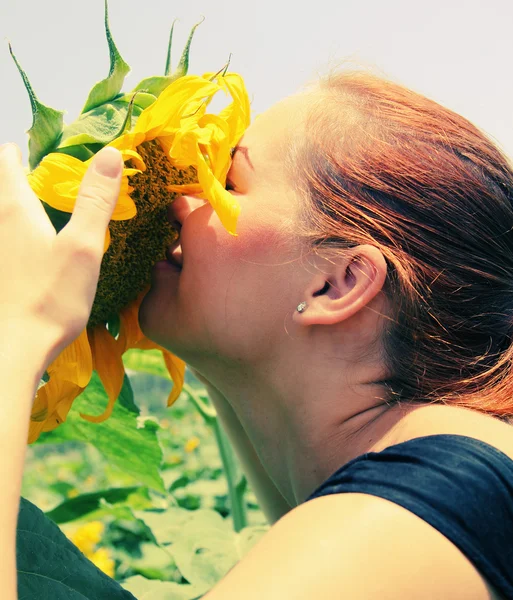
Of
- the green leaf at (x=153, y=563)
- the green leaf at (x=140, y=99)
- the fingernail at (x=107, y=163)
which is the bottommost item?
the green leaf at (x=153, y=563)

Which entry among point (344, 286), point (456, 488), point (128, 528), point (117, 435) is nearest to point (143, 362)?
point (117, 435)

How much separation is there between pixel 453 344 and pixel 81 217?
2.43 feet

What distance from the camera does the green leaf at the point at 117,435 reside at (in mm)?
1854

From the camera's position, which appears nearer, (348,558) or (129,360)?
(348,558)

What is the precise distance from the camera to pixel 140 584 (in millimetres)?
2002

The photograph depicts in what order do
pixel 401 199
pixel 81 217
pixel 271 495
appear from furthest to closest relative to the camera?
1. pixel 271 495
2. pixel 401 199
3. pixel 81 217

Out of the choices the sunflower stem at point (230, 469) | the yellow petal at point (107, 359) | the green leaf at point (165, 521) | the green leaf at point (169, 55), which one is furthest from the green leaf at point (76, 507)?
the green leaf at point (169, 55)

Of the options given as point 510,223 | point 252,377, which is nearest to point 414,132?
point 510,223

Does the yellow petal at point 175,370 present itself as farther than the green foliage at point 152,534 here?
No

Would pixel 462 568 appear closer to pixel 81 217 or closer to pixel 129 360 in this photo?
pixel 81 217

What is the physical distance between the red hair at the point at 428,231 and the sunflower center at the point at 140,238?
265 mm

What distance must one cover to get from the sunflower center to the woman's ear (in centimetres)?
30

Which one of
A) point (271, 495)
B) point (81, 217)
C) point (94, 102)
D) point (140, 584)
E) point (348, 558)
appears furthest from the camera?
point (271, 495)

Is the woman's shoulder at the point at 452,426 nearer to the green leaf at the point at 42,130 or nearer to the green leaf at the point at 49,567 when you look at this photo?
the green leaf at the point at 49,567
